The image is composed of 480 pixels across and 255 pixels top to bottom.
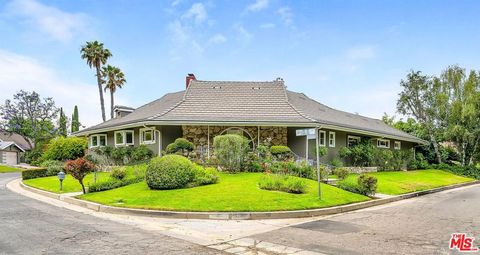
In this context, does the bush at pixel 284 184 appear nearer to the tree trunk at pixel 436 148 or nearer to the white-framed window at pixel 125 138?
the white-framed window at pixel 125 138

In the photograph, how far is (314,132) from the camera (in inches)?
490

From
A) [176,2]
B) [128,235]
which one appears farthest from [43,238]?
[176,2]

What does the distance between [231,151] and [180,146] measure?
3480 mm

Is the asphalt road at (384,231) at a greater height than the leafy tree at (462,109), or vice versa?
the leafy tree at (462,109)

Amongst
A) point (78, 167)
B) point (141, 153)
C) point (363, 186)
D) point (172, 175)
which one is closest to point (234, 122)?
point (141, 153)

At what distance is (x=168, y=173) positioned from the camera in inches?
549

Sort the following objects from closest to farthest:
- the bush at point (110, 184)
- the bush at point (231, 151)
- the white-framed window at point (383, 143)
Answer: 1. the bush at point (110, 184)
2. the bush at point (231, 151)
3. the white-framed window at point (383, 143)

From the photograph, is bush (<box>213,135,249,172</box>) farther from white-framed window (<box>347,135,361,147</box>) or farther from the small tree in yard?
white-framed window (<box>347,135,361,147</box>)

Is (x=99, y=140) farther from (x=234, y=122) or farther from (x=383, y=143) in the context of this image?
(x=383, y=143)

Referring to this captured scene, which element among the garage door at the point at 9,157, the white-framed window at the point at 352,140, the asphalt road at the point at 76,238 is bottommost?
the garage door at the point at 9,157

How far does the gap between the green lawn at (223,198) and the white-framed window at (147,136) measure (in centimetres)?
827

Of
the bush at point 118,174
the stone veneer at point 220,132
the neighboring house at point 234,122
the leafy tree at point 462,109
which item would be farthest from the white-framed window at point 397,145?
the bush at point 118,174

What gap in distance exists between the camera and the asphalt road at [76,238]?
660 centimetres

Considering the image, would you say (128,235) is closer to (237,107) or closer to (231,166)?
(231,166)
